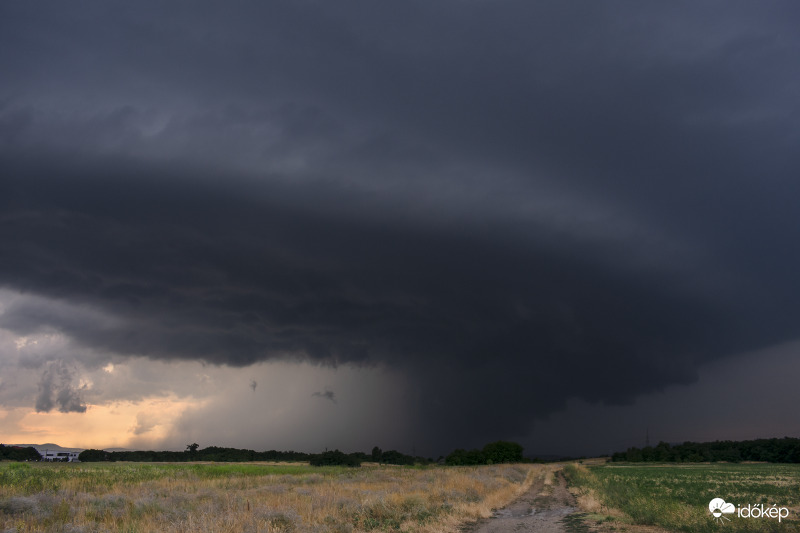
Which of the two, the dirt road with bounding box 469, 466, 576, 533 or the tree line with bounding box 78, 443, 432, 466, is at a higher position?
the dirt road with bounding box 469, 466, 576, 533

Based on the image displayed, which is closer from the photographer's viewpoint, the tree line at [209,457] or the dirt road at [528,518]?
the dirt road at [528,518]

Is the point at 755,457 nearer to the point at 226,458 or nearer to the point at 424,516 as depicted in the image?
the point at 226,458

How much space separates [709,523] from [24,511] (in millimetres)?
27944

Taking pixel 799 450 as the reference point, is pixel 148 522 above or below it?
above

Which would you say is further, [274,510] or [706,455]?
[706,455]

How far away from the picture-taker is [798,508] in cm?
3231

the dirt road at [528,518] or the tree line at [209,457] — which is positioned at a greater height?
the dirt road at [528,518]

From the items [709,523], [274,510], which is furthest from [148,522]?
[709,523]

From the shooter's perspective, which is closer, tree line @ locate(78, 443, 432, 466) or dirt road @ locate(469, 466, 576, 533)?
dirt road @ locate(469, 466, 576, 533)

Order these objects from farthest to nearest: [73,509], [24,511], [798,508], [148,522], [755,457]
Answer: [755,457], [798,508], [73,509], [24,511], [148,522]

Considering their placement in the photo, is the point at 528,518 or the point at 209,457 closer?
the point at 528,518

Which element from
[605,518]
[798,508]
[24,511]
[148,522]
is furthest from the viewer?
[798,508]

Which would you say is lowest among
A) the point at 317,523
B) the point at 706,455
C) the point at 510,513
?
the point at 706,455

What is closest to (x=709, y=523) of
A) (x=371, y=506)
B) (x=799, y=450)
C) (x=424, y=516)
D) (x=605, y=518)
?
(x=605, y=518)
